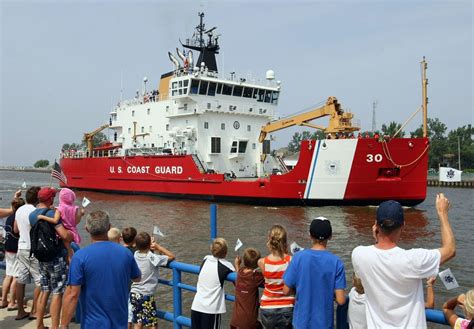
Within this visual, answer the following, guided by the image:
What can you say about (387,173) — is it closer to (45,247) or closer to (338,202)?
(338,202)

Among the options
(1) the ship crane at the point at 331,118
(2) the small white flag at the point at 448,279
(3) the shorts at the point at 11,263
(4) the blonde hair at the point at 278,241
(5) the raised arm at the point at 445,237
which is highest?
(1) the ship crane at the point at 331,118

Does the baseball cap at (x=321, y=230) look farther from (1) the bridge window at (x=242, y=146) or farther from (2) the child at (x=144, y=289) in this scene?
(1) the bridge window at (x=242, y=146)

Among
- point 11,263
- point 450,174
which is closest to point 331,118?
point 11,263

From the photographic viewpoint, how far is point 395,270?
2.27 meters

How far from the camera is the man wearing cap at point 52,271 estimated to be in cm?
384

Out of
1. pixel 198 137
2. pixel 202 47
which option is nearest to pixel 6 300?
pixel 198 137

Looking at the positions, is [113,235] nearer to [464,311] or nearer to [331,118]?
[464,311]

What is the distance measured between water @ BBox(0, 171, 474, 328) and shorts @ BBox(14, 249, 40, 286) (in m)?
1.89

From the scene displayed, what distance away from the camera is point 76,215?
4.20 m

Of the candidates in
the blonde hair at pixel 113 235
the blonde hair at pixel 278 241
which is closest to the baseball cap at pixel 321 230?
the blonde hair at pixel 278 241

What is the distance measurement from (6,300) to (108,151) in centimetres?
2441

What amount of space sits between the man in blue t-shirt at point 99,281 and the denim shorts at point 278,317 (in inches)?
39.9

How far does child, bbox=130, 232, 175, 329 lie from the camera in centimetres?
389

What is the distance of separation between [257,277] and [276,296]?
0.22 meters
